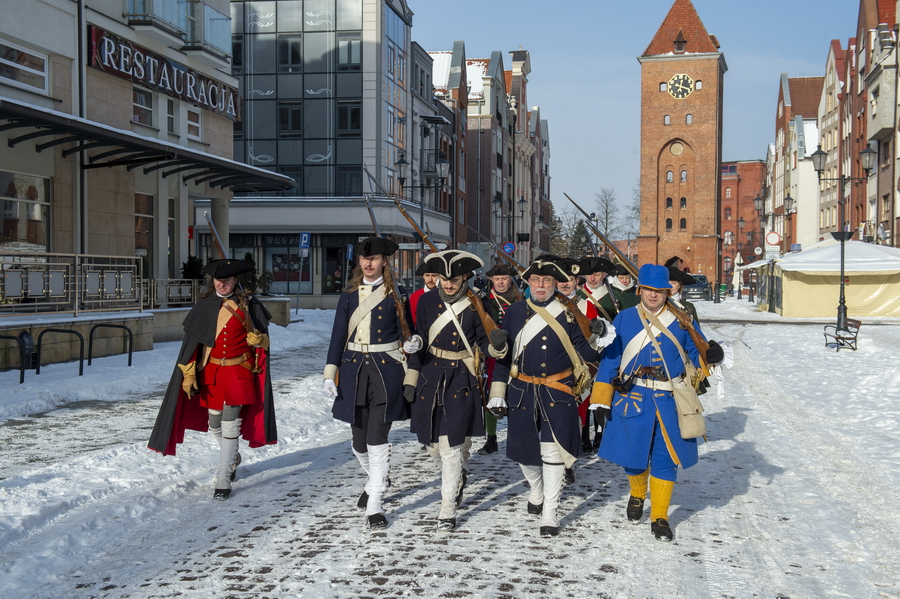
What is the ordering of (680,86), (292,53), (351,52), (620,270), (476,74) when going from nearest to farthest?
(620,270), (351,52), (292,53), (476,74), (680,86)

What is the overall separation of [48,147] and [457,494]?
14.9 metres

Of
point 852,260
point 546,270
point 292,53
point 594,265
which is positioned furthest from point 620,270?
point 292,53

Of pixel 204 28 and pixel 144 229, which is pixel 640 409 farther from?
pixel 204 28

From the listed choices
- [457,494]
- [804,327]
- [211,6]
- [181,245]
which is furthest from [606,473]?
[804,327]

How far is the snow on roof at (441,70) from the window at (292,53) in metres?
18.4

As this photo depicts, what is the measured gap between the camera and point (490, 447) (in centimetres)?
875

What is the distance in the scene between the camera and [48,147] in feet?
58.5

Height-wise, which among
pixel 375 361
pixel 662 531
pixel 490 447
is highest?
pixel 375 361

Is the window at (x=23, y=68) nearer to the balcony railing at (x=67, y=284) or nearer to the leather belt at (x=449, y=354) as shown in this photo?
the balcony railing at (x=67, y=284)

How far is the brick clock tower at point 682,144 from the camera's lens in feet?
264

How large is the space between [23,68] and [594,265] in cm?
1440

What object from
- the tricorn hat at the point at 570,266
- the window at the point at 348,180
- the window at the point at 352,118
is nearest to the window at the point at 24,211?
the tricorn hat at the point at 570,266

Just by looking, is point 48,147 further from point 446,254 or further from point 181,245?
point 446,254

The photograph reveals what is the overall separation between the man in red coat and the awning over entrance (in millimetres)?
9203
